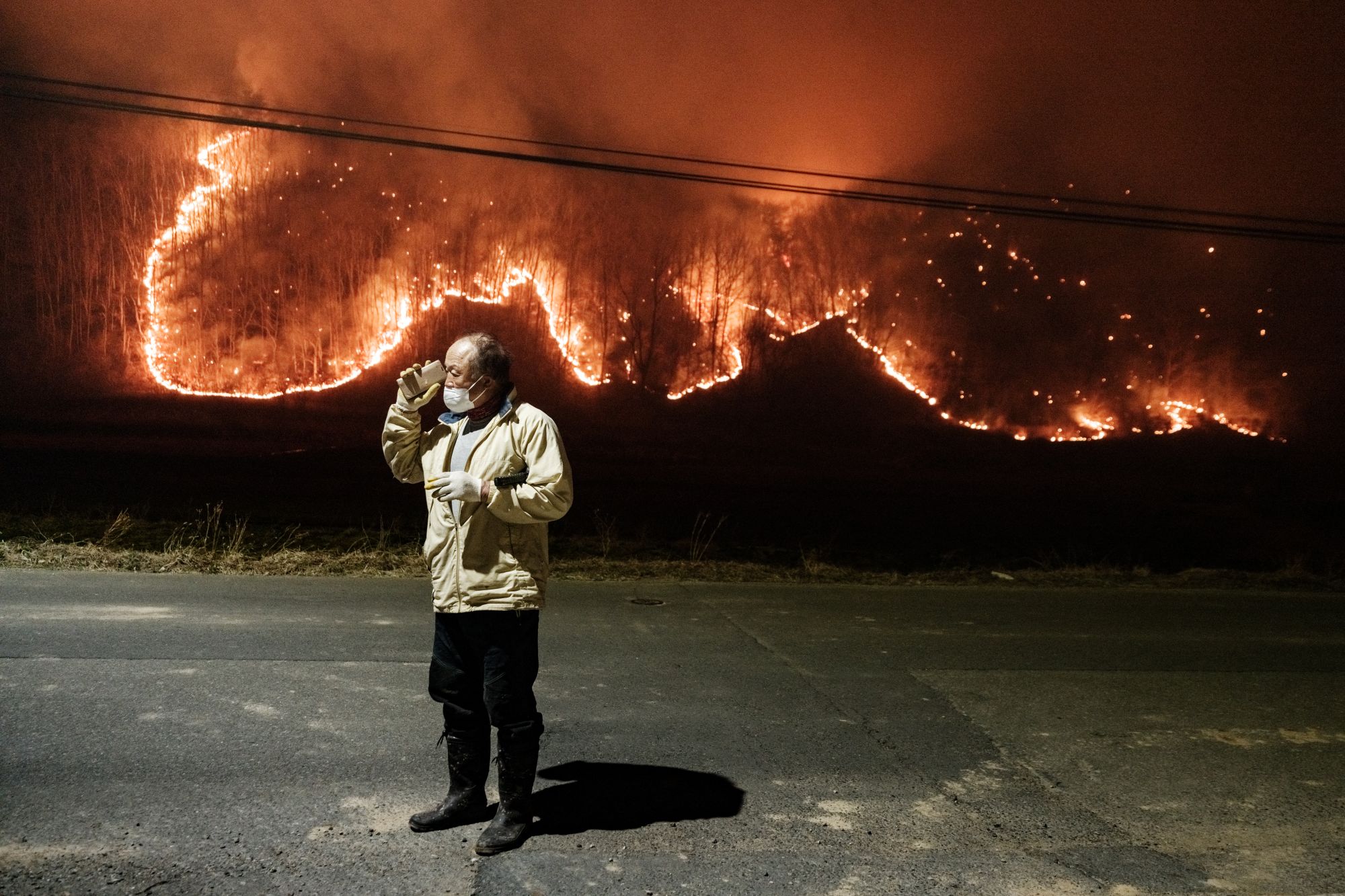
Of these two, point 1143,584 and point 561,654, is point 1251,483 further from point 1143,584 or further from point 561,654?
point 561,654

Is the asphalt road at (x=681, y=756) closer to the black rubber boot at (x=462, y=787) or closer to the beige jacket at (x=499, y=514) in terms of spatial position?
the black rubber boot at (x=462, y=787)

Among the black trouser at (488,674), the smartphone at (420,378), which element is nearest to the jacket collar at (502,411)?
the smartphone at (420,378)

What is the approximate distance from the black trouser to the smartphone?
0.88 m

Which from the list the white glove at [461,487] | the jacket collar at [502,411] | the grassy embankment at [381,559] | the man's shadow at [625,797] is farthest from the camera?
the grassy embankment at [381,559]

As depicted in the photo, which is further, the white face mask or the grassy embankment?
the grassy embankment

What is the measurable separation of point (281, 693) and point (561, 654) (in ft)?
6.46

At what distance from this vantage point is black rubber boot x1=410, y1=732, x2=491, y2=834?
381cm

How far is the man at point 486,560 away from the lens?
3635 mm

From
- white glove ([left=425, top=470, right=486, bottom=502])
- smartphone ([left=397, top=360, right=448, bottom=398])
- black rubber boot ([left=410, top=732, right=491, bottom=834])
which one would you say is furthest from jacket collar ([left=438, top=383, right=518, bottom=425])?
black rubber boot ([left=410, top=732, right=491, bottom=834])

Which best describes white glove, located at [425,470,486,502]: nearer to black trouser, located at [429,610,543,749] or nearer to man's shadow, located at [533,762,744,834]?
black trouser, located at [429,610,543,749]

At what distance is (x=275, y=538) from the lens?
43.1 ft

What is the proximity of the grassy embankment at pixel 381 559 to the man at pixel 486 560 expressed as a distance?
659cm

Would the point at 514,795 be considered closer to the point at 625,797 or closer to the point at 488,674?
the point at 488,674

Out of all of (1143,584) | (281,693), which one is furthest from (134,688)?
(1143,584)
